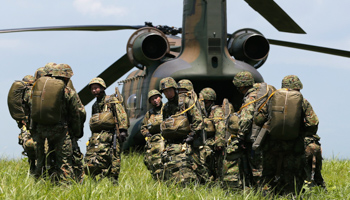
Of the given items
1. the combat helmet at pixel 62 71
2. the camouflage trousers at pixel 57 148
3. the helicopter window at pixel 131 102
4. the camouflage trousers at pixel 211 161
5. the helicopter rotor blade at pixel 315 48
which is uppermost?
the helicopter rotor blade at pixel 315 48

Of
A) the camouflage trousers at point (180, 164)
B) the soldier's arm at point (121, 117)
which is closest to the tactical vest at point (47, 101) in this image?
the soldier's arm at point (121, 117)

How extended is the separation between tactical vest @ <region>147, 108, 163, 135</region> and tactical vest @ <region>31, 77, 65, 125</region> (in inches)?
67.8

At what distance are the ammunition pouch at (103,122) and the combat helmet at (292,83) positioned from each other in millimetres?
2441

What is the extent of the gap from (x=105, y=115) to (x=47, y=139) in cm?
122

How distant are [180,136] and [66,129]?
4.56 ft


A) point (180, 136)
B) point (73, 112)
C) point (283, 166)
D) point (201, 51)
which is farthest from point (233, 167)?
point (201, 51)

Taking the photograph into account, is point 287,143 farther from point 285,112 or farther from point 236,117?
point 236,117

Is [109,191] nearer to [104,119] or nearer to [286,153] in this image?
[104,119]

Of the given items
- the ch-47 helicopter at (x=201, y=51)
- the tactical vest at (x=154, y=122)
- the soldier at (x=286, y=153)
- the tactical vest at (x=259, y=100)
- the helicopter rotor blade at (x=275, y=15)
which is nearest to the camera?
the soldier at (x=286, y=153)

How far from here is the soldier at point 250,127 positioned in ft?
19.4

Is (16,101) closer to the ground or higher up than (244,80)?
closer to the ground

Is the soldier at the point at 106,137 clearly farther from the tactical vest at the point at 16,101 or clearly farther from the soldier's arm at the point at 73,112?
the tactical vest at the point at 16,101

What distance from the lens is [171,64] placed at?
9078 mm

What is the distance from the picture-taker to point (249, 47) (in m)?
9.63
